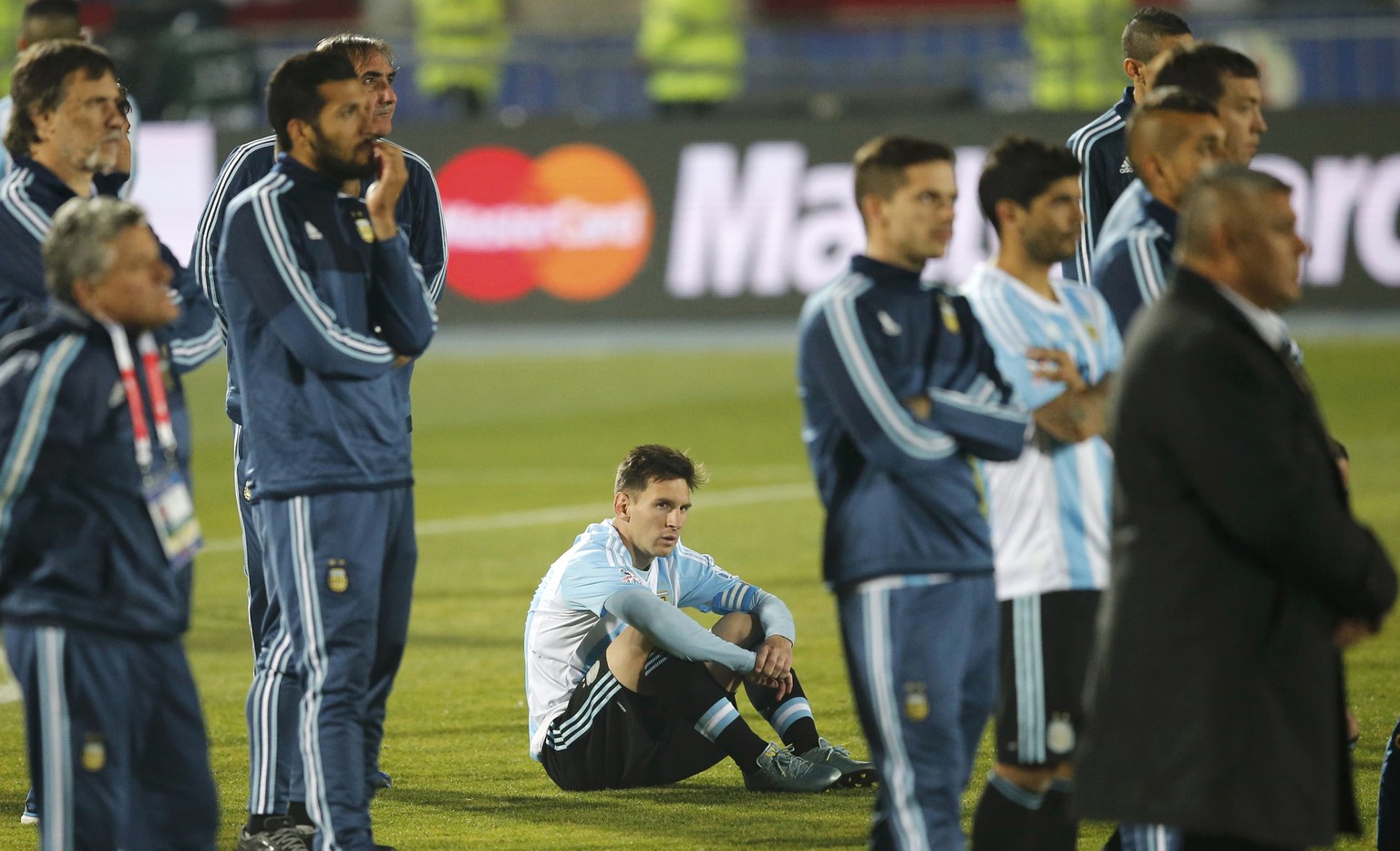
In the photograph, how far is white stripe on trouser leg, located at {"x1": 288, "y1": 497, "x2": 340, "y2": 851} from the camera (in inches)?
211

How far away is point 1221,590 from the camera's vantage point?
12.7 ft

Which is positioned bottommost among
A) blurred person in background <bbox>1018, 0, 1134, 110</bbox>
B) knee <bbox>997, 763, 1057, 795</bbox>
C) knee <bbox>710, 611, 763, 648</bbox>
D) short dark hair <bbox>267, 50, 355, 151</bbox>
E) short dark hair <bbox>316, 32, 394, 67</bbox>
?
knee <bbox>997, 763, 1057, 795</bbox>

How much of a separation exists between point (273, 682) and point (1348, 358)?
14997mm

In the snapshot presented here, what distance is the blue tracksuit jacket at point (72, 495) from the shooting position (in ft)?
14.3

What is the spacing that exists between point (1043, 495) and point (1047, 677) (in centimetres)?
43

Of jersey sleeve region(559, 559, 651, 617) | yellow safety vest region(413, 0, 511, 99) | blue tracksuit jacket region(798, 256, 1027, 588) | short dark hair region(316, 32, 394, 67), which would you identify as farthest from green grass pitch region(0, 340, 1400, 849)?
yellow safety vest region(413, 0, 511, 99)

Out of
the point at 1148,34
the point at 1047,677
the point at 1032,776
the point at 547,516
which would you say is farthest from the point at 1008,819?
the point at 547,516

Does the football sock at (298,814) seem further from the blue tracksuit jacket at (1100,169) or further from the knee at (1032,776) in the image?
the blue tracksuit jacket at (1100,169)

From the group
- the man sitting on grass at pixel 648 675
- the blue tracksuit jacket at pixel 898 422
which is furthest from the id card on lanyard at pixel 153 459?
the man sitting on grass at pixel 648 675

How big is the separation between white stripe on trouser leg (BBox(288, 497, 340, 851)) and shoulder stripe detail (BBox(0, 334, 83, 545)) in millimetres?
1072

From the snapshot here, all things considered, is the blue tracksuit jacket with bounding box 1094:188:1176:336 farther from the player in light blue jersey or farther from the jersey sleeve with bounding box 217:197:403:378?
the jersey sleeve with bounding box 217:197:403:378

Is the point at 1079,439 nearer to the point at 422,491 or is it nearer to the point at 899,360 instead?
the point at 899,360

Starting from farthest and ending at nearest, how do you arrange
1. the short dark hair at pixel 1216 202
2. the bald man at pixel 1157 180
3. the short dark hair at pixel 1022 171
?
the bald man at pixel 1157 180 < the short dark hair at pixel 1022 171 < the short dark hair at pixel 1216 202

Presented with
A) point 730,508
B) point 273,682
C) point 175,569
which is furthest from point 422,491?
point 175,569
